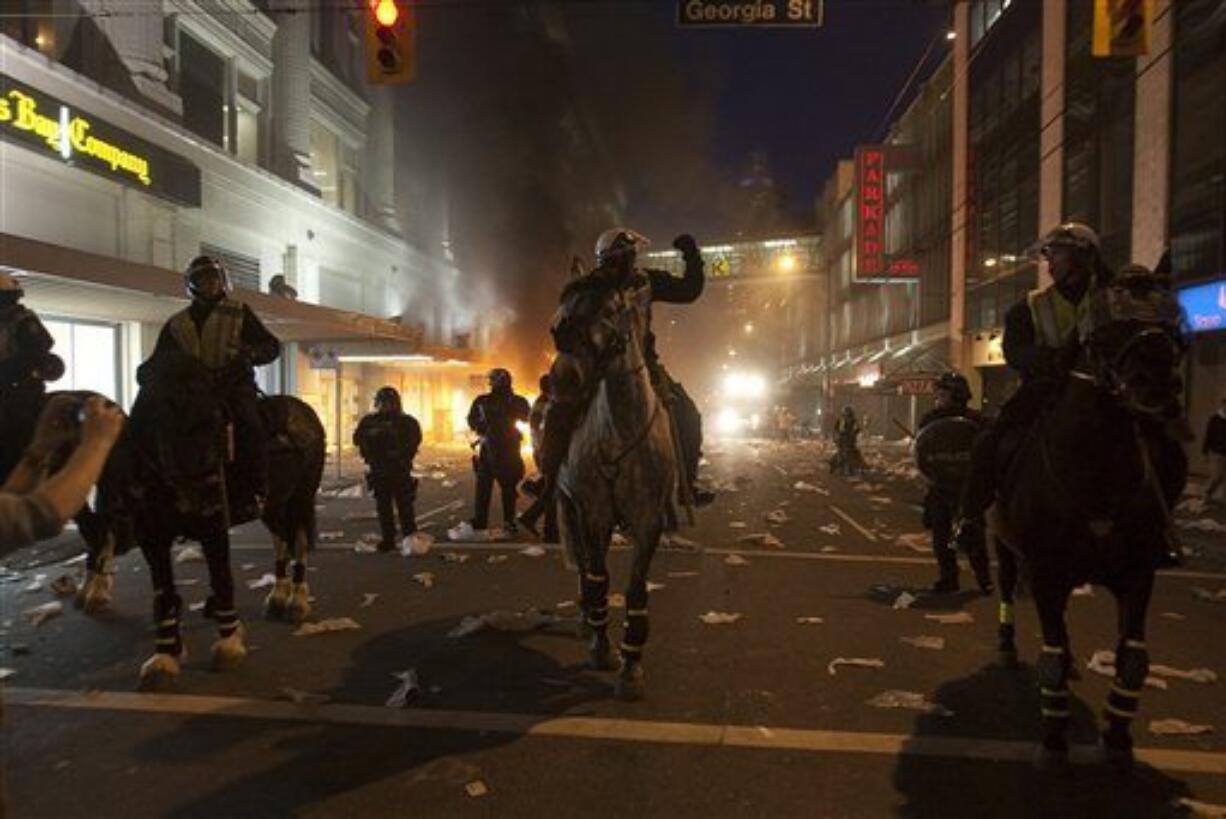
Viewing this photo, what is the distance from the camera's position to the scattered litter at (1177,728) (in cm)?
457

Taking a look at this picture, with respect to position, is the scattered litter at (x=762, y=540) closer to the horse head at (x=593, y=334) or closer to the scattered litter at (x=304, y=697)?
the horse head at (x=593, y=334)

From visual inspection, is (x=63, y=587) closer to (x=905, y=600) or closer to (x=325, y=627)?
(x=325, y=627)

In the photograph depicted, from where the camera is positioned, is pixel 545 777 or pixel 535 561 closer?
pixel 545 777

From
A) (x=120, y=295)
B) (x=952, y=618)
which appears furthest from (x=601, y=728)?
(x=120, y=295)

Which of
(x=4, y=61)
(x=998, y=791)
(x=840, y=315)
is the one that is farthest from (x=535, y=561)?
(x=840, y=315)

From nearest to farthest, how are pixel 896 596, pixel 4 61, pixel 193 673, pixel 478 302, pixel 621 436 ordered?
pixel 621 436
pixel 193 673
pixel 896 596
pixel 4 61
pixel 478 302

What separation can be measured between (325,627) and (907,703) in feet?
13.6

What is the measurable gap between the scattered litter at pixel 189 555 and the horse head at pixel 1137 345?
8.69 meters

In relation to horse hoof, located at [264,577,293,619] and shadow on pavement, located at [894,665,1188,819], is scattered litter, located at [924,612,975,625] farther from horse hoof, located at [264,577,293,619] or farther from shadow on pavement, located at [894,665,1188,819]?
horse hoof, located at [264,577,293,619]

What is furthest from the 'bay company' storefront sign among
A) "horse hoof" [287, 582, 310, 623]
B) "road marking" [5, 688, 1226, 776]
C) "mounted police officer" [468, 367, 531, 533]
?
"road marking" [5, 688, 1226, 776]

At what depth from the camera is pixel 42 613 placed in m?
6.93

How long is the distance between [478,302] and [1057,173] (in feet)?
96.9

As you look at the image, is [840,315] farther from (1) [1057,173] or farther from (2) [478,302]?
(1) [1057,173]

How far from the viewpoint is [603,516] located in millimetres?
5336
